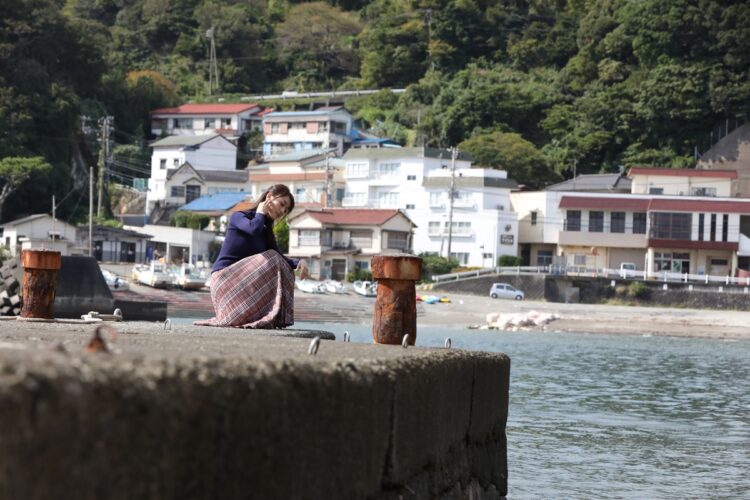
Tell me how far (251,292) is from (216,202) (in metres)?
72.6

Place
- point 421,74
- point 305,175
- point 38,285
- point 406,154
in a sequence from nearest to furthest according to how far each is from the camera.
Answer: point 38,285
point 406,154
point 305,175
point 421,74

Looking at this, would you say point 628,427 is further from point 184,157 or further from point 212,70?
point 212,70

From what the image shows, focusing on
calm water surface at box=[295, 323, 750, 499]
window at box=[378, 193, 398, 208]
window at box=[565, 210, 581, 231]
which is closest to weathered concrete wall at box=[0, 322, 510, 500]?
calm water surface at box=[295, 323, 750, 499]

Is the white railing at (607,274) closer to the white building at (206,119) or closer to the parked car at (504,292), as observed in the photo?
the parked car at (504,292)

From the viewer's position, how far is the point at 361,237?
6969 centimetres

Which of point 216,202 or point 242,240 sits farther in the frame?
point 216,202

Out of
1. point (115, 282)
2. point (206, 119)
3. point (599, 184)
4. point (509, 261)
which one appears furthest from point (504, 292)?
point (206, 119)

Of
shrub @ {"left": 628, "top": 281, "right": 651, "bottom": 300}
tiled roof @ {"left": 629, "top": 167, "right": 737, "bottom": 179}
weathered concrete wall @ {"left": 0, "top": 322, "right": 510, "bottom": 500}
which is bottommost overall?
shrub @ {"left": 628, "top": 281, "right": 651, "bottom": 300}

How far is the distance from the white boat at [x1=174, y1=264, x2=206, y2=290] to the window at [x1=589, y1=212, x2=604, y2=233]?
20848 mm

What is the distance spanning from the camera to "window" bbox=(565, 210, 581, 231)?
6968 centimetres

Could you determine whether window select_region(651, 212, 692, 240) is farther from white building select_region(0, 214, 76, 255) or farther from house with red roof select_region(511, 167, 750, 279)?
white building select_region(0, 214, 76, 255)

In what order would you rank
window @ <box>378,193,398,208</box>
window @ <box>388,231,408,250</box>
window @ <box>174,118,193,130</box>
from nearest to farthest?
window @ <box>388,231,408,250</box>
window @ <box>378,193,398,208</box>
window @ <box>174,118,193,130</box>

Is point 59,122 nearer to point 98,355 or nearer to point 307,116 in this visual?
point 307,116

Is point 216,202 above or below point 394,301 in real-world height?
above
